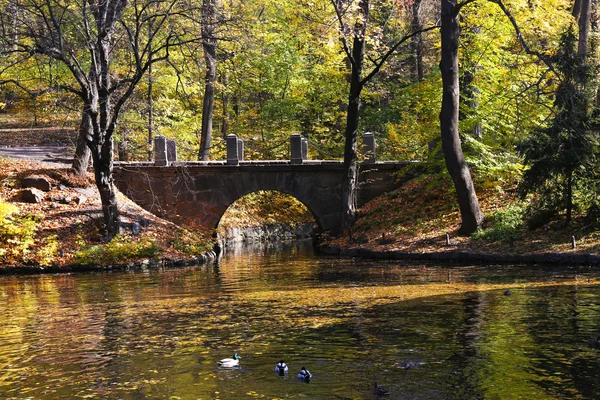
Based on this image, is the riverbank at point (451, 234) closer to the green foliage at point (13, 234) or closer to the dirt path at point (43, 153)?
the green foliage at point (13, 234)

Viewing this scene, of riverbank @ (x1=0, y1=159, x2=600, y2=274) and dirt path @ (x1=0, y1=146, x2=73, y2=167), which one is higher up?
dirt path @ (x1=0, y1=146, x2=73, y2=167)

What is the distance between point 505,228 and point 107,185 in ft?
41.9

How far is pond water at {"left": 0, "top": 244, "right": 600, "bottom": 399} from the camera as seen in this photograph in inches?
377

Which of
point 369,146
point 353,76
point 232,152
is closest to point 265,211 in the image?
point 232,152

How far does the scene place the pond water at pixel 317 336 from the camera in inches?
377

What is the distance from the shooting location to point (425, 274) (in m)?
20.4

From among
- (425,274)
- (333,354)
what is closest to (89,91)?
(425,274)

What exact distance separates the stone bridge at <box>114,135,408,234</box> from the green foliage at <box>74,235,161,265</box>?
4.60 m

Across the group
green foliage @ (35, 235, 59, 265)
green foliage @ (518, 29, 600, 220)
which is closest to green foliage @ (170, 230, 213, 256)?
green foliage @ (35, 235, 59, 265)

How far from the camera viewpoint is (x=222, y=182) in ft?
104

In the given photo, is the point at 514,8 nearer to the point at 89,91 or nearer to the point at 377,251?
the point at 377,251

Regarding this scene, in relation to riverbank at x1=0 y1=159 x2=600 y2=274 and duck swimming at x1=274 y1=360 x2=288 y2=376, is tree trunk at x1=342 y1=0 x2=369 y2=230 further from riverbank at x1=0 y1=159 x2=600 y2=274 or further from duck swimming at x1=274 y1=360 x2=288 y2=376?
duck swimming at x1=274 y1=360 x2=288 y2=376

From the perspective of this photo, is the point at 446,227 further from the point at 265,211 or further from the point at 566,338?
the point at 265,211

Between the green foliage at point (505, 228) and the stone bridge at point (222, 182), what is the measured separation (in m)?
7.81
